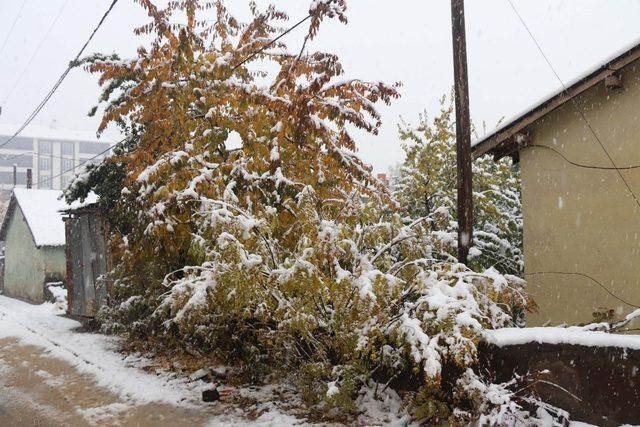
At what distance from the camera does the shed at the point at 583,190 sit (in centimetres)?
676

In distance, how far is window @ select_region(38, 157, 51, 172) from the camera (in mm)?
86250

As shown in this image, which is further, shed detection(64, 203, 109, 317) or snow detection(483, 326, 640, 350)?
shed detection(64, 203, 109, 317)

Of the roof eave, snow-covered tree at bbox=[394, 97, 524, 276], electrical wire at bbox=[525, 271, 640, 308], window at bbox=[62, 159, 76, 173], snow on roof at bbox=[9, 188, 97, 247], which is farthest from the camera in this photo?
window at bbox=[62, 159, 76, 173]

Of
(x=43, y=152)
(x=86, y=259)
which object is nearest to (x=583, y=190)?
(x=86, y=259)

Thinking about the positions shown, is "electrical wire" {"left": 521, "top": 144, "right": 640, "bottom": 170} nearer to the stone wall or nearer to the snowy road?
the stone wall

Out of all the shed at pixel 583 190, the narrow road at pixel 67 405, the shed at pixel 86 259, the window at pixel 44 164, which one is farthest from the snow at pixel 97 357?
the window at pixel 44 164

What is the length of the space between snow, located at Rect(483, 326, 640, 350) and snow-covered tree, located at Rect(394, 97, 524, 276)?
617 cm

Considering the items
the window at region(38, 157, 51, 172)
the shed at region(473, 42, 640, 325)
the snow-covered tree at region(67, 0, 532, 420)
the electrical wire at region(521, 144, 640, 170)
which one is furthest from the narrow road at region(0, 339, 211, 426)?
the window at region(38, 157, 51, 172)

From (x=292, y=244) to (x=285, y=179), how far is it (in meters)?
1.31

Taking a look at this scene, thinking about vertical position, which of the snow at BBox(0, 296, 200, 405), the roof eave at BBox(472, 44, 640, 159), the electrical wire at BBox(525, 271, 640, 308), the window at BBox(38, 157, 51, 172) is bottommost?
the snow at BBox(0, 296, 200, 405)

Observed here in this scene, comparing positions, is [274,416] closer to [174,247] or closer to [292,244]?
[292,244]

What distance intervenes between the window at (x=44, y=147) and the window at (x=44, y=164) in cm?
111

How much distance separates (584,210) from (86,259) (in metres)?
12.2

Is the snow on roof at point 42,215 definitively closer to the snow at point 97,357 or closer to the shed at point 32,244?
the shed at point 32,244
